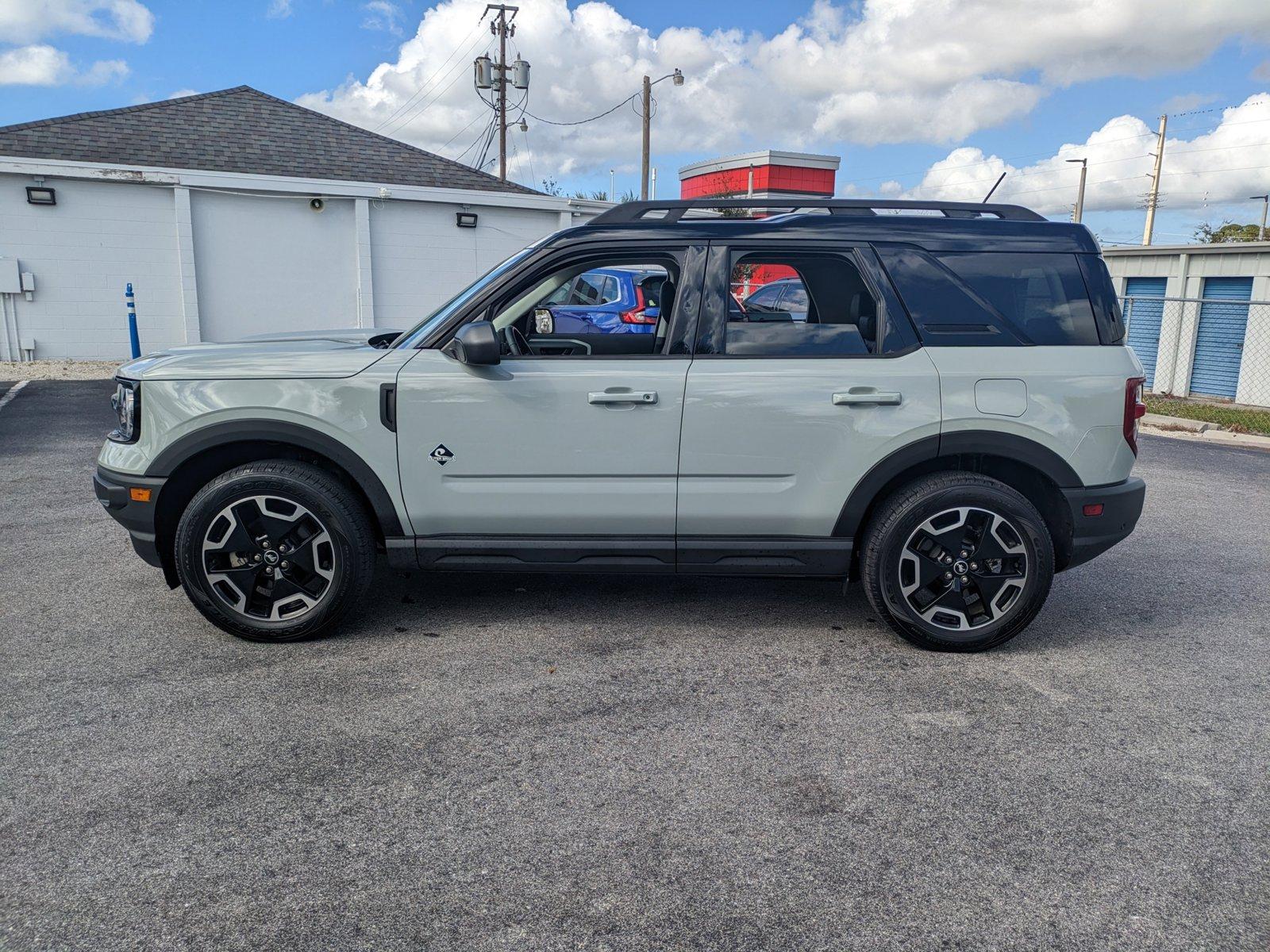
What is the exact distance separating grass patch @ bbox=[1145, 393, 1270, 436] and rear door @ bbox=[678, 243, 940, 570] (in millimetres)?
10782

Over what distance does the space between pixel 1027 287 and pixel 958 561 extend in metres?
1.24

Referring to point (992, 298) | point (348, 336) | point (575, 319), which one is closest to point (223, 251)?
point (348, 336)

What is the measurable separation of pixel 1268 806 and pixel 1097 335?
79.9 inches

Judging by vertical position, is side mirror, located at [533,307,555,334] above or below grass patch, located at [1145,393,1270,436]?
above

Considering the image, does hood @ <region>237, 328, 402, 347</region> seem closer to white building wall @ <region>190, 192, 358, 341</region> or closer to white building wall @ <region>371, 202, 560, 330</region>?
white building wall @ <region>190, 192, 358, 341</region>

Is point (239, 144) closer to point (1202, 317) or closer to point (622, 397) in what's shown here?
A: point (622, 397)

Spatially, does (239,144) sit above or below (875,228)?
above

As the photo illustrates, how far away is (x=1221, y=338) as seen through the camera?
18.4m

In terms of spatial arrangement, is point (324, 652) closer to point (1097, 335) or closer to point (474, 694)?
point (474, 694)

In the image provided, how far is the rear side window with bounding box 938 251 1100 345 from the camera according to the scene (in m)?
4.19

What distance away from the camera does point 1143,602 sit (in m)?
5.09

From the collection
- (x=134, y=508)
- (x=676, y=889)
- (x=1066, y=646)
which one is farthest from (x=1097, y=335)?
(x=134, y=508)

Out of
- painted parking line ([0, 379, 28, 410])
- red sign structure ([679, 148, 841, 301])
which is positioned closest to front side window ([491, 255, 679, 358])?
painted parking line ([0, 379, 28, 410])

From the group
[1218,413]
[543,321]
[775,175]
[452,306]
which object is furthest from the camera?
[775,175]
